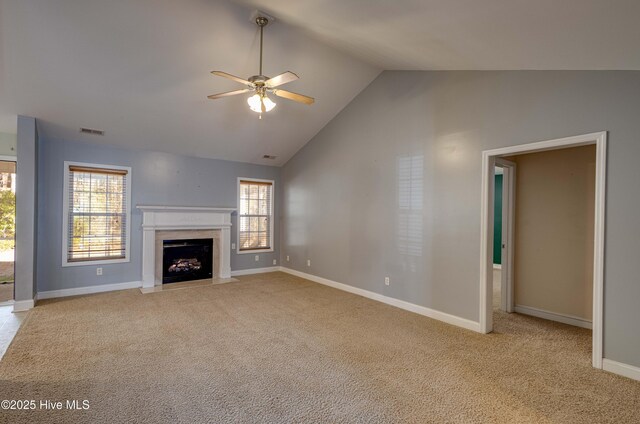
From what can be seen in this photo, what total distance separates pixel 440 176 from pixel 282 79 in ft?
7.81

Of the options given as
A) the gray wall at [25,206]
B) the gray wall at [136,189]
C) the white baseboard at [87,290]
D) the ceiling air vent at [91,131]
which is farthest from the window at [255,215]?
the gray wall at [25,206]

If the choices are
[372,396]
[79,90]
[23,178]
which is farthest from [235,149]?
[372,396]

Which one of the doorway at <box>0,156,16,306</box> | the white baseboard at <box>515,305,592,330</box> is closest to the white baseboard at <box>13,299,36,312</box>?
the doorway at <box>0,156,16,306</box>

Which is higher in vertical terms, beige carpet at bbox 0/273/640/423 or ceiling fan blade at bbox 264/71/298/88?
ceiling fan blade at bbox 264/71/298/88

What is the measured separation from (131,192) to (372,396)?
536 centimetres

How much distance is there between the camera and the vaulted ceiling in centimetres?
228

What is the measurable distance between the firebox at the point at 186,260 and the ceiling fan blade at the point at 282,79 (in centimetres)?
418

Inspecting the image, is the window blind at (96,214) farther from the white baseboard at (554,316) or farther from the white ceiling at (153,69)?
the white baseboard at (554,316)

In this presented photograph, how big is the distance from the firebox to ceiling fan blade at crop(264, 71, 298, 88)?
4175mm

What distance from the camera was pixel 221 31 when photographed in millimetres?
3668

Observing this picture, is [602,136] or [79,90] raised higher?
[79,90]

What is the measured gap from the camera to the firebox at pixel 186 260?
6059 millimetres

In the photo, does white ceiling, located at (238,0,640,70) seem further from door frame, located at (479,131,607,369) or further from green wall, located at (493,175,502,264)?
green wall, located at (493,175,502,264)

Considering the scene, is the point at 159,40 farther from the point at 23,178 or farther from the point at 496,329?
the point at 496,329
